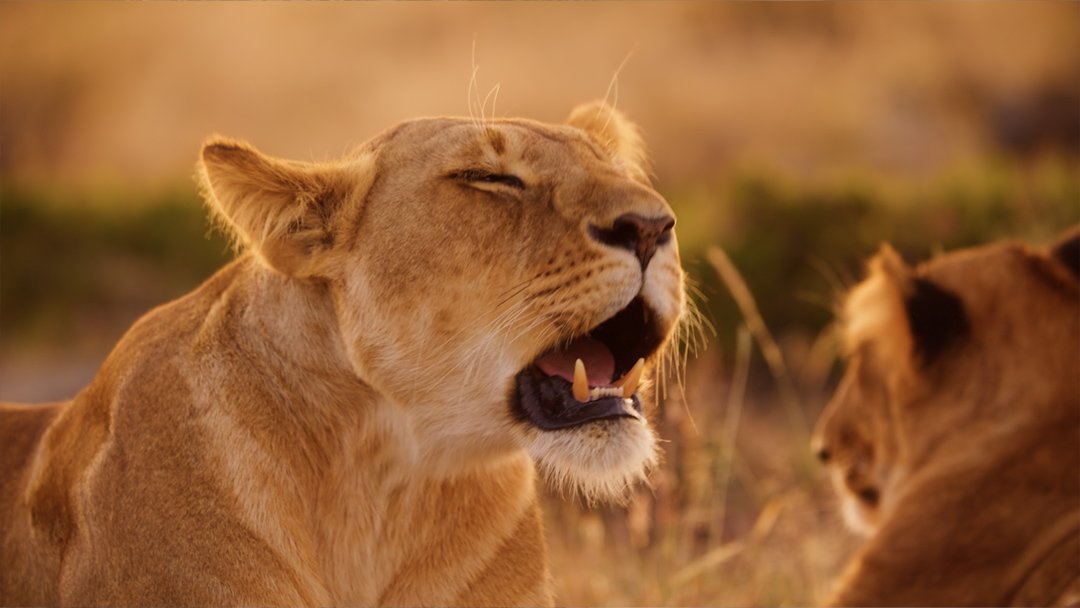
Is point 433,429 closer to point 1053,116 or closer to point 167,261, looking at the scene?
point 167,261

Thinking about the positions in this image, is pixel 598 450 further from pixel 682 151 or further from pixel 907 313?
pixel 682 151

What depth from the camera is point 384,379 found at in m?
2.63

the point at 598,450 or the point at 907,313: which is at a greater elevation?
the point at 598,450

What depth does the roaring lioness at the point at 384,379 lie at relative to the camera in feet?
8.32

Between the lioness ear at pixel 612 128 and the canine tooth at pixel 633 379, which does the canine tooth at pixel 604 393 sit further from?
the lioness ear at pixel 612 128

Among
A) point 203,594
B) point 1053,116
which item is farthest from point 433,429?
point 1053,116

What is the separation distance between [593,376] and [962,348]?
1.40 meters

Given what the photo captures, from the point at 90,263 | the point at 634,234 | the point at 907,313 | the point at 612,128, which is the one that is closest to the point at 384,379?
the point at 634,234

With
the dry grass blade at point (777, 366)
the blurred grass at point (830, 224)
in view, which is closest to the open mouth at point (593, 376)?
the dry grass blade at point (777, 366)

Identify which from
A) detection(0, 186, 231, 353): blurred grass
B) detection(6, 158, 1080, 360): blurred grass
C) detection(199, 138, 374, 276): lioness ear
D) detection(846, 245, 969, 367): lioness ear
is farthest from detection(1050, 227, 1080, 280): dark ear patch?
detection(0, 186, 231, 353): blurred grass

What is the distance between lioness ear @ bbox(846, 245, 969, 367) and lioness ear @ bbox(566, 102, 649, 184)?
855mm

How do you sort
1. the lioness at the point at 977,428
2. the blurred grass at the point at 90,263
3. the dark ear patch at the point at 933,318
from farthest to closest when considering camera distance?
1. the blurred grass at the point at 90,263
2. the dark ear patch at the point at 933,318
3. the lioness at the point at 977,428

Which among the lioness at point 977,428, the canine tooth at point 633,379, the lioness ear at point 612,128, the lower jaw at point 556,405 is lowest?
the lioness at point 977,428

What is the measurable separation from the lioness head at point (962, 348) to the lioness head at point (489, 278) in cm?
123
